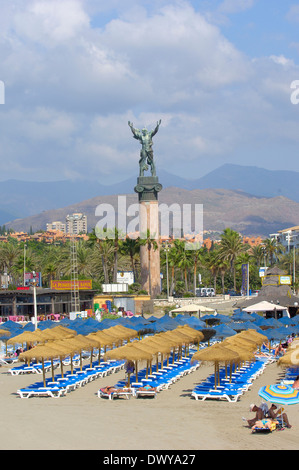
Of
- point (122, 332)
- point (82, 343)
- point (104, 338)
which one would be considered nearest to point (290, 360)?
point (82, 343)

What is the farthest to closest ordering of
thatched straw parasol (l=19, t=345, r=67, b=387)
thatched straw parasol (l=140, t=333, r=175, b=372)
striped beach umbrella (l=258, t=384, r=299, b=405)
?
thatched straw parasol (l=140, t=333, r=175, b=372) → thatched straw parasol (l=19, t=345, r=67, b=387) → striped beach umbrella (l=258, t=384, r=299, b=405)

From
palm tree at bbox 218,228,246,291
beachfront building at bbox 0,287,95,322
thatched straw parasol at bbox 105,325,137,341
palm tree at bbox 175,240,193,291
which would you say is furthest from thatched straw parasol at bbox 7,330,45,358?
palm tree at bbox 218,228,246,291

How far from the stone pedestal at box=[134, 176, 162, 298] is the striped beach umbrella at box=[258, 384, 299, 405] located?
175 ft

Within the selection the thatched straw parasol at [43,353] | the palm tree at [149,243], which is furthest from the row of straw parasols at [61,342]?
the palm tree at [149,243]

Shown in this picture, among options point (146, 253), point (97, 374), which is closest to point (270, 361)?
point (97, 374)

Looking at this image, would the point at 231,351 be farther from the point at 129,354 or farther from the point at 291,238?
the point at 291,238

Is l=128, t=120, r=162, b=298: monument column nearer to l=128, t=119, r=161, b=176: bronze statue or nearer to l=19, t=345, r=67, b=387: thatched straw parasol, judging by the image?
l=128, t=119, r=161, b=176: bronze statue

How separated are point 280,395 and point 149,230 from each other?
177 feet

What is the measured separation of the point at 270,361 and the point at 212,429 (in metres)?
16.4

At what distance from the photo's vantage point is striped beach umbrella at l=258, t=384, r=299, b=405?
19.8 meters

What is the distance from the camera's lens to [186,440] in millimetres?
16812

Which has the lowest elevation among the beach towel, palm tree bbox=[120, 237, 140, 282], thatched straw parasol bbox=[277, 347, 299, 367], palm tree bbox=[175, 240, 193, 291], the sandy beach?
the sandy beach
